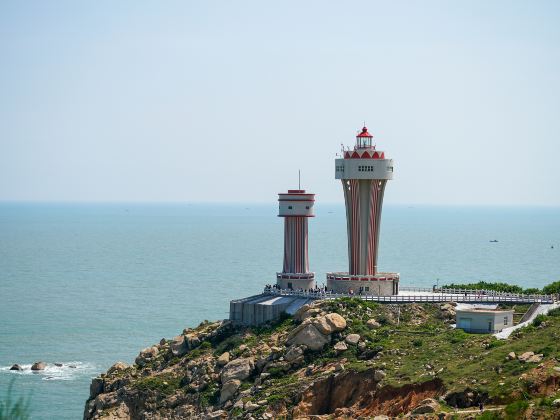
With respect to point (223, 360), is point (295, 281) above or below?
above

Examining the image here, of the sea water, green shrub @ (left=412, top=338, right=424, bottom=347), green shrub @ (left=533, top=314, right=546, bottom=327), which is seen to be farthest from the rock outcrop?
green shrub @ (left=533, top=314, right=546, bottom=327)

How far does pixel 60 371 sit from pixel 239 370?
32.2 meters

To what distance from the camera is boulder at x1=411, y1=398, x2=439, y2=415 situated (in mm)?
60156

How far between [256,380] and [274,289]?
16537 millimetres

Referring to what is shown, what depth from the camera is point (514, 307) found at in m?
80.4

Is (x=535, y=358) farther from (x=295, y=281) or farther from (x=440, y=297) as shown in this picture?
(x=295, y=281)

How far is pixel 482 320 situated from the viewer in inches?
2970

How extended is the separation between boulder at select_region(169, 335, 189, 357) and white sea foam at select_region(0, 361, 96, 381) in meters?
19.3

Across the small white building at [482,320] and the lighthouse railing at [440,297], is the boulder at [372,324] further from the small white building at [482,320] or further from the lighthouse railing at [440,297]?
the lighthouse railing at [440,297]

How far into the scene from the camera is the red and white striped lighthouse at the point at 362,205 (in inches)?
3418

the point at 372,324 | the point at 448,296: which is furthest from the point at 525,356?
the point at 448,296

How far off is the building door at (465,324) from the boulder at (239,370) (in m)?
13.2

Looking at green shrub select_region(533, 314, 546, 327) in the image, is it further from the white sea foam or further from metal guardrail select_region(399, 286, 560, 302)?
the white sea foam

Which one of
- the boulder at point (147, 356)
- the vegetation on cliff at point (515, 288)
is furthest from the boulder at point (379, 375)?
the boulder at point (147, 356)
